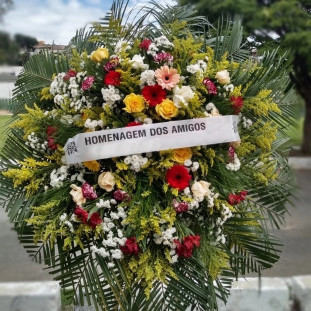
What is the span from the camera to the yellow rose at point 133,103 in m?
1.01

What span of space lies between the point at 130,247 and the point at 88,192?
17 centimetres

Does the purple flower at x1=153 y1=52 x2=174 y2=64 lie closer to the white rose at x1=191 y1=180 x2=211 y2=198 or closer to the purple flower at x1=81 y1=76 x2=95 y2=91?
the purple flower at x1=81 y1=76 x2=95 y2=91

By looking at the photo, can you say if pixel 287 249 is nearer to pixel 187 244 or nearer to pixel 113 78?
pixel 187 244

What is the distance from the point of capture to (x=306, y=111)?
1.59 ft

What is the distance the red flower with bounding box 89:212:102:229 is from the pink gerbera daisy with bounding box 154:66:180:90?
34cm

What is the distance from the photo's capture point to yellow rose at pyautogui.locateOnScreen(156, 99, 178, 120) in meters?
1.01

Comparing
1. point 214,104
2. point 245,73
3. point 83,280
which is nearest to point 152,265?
point 83,280

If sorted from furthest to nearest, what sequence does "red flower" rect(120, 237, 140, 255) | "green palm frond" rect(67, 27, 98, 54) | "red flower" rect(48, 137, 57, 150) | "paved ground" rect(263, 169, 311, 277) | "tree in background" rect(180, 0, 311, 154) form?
"green palm frond" rect(67, 27, 98, 54)
"red flower" rect(48, 137, 57, 150)
"red flower" rect(120, 237, 140, 255)
"paved ground" rect(263, 169, 311, 277)
"tree in background" rect(180, 0, 311, 154)

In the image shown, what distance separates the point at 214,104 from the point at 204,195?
9.1 inches

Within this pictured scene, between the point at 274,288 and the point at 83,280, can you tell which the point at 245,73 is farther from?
the point at 83,280

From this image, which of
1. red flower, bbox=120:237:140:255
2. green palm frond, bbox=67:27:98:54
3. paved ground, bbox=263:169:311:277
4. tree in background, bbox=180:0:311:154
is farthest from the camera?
green palm frond, bbox=67:27:98:54

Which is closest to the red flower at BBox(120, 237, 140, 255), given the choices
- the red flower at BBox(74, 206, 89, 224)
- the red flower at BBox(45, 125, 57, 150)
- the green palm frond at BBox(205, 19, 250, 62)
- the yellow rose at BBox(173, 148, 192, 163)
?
the red flower at BBox(74, 206, 89, 224)

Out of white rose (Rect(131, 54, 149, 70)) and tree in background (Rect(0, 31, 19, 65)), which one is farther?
white rose (Rect(131, 54, 149, 70))

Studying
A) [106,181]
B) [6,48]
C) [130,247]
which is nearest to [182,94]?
[106,181]
